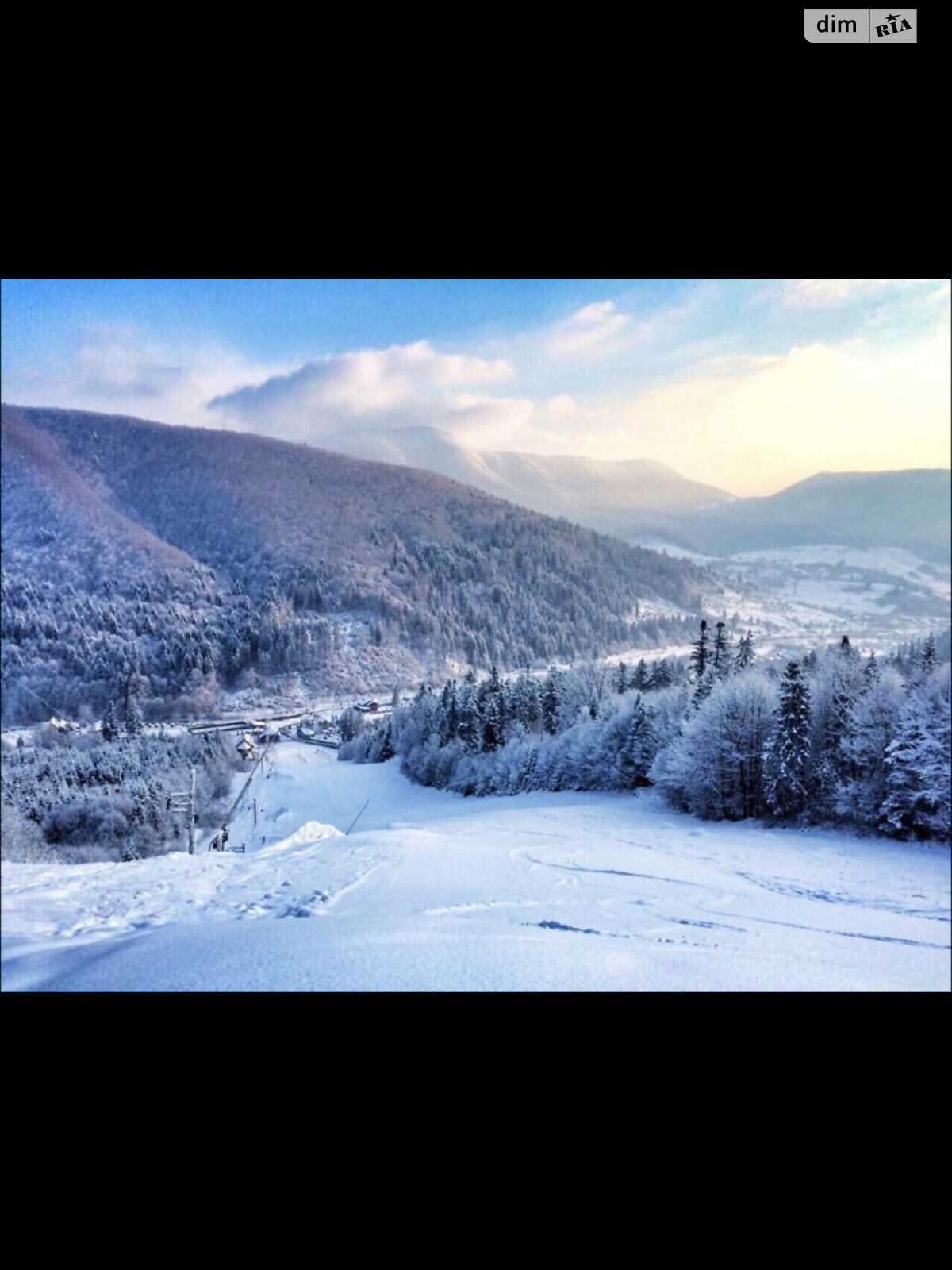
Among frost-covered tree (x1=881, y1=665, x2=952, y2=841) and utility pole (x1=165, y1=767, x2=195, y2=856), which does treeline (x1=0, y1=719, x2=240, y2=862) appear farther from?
frost-covered tree (x1=881, y1=665, x2=952, y2=841)

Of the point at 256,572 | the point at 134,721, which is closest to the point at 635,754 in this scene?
the point at 256,572

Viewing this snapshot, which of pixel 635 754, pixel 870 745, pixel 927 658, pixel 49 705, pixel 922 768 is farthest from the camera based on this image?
pixel 635 754

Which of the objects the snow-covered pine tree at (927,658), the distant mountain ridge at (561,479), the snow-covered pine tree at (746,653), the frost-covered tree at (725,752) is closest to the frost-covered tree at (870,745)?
the snow-covered pine tree at (927,658)

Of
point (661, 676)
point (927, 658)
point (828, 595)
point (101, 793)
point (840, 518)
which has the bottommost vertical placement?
point (101, 793)

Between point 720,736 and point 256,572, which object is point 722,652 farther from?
point 256,572

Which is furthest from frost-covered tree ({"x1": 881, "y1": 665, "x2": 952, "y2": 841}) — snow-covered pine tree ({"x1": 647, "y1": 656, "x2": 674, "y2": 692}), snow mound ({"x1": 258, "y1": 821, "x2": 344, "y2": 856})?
snow mound ({"x1": 258, "y1": 821, "x2": 344, "y2": 856})
